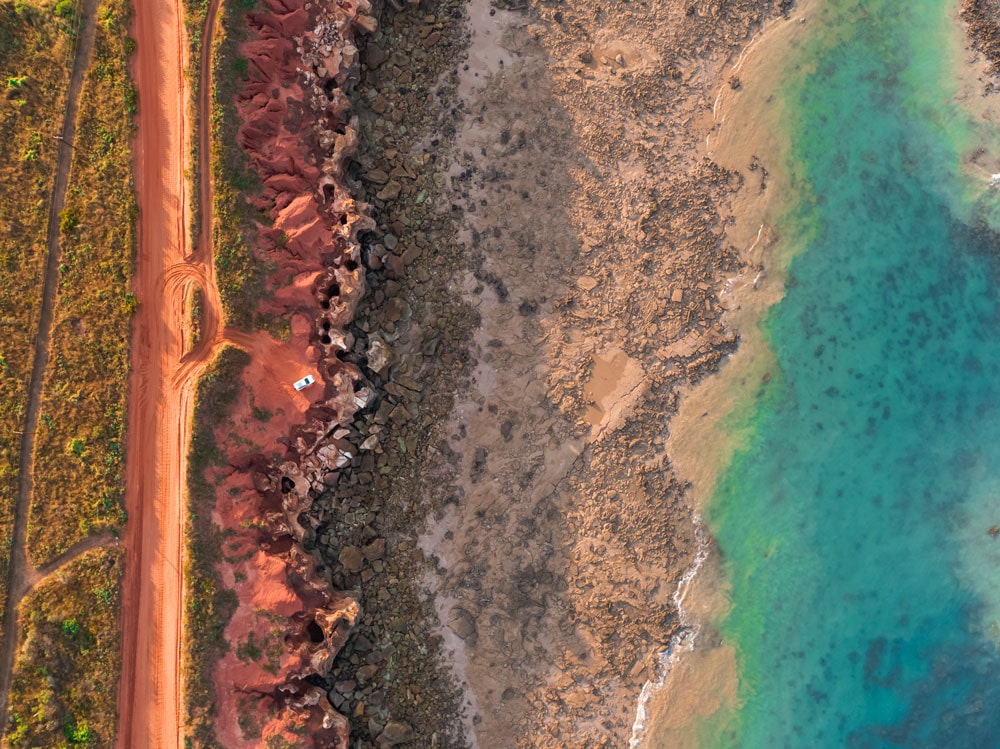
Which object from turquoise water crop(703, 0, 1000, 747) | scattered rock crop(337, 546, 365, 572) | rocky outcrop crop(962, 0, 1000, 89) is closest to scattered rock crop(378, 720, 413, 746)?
scattered rock crop(337, 546, 365, 572)

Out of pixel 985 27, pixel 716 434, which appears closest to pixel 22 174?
pixel 716 434

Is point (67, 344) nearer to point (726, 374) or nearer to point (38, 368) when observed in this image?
point (38, 368)

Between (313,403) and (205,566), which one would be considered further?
(313,403)

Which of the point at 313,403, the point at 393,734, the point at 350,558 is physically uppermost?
the point at 313,403

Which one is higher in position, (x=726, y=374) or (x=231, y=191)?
(x=231, y=191)

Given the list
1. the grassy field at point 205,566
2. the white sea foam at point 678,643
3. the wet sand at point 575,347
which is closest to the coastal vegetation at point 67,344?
the grassy field at point 205,566

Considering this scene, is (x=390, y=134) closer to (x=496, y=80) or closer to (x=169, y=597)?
(x=496, y=80)

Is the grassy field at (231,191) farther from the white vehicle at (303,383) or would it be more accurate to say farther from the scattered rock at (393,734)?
the scattered rock at (393,734)

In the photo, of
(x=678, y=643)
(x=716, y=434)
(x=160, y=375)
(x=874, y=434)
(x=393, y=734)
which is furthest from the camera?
(x=874, y=434)
